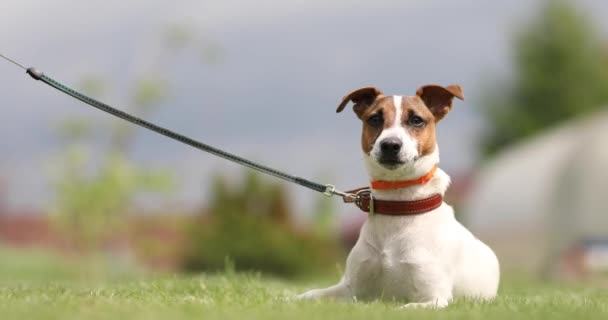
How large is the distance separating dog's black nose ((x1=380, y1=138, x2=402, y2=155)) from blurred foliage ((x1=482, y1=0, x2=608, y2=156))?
27914mm

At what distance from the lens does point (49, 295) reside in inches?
257

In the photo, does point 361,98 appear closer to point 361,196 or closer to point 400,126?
point 400,126

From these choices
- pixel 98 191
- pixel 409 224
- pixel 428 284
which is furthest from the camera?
pixel 98 191

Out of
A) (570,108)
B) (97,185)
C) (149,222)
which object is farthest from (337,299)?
(570,108)

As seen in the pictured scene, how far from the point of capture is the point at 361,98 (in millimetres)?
5969

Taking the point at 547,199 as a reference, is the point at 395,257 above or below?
below

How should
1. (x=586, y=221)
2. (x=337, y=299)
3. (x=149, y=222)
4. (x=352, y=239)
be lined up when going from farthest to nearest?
(x=352, y=239) → (x=149, y=222) → (x=586, y=221) → (x=337, y=299)

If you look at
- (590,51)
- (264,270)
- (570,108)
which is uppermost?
(590,51)

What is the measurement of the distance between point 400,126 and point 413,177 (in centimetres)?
40

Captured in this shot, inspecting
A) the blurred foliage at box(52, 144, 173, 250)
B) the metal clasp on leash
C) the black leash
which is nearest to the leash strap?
the black leash

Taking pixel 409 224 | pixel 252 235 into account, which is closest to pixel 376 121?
pixel 409 224

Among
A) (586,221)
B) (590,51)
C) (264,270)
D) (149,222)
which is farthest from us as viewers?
(590,51)

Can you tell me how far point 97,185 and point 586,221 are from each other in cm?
1068

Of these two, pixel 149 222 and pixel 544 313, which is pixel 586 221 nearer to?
pixel 149 222
